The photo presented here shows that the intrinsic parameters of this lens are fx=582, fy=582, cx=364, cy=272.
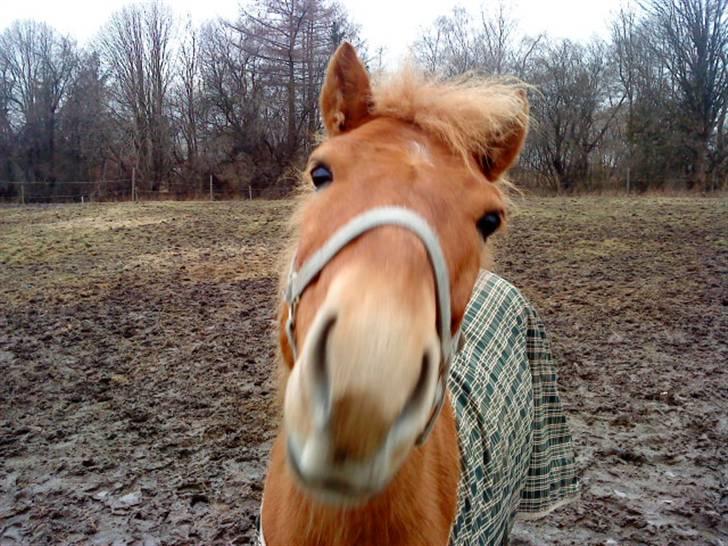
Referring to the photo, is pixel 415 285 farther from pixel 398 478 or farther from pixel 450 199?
pixel 398 478

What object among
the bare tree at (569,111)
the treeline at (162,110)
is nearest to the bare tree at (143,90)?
the treeline at (162,110)

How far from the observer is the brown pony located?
106 cm

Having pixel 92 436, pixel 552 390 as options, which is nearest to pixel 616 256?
pixel 552 390

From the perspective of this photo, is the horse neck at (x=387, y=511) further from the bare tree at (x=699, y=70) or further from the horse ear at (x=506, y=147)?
the bare tree at (x=699, y=70)

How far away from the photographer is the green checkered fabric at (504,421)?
2.11 m

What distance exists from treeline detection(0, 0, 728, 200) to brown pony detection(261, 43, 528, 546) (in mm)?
24366

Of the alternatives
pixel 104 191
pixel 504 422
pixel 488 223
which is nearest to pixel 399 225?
pixel 488 223

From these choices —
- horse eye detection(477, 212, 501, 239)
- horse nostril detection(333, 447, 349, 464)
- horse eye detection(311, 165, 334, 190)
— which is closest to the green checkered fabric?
horse eye detection(477, 212, 501, 239)

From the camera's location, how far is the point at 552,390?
10.6 ft

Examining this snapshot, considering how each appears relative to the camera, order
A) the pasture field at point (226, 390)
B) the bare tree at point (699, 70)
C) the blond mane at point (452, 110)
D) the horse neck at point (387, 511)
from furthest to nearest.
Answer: the bare tree at point (699, 70), the pasture field at point (226, 390), the blond mane at point (452, 110), the horse neck at point (387, 511)

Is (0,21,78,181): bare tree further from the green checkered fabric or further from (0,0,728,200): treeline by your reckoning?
the green checkered fabric

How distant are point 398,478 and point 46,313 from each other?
23.3 feet

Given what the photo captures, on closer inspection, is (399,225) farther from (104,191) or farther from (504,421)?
(104,191)

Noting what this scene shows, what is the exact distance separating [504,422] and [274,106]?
3249cm
